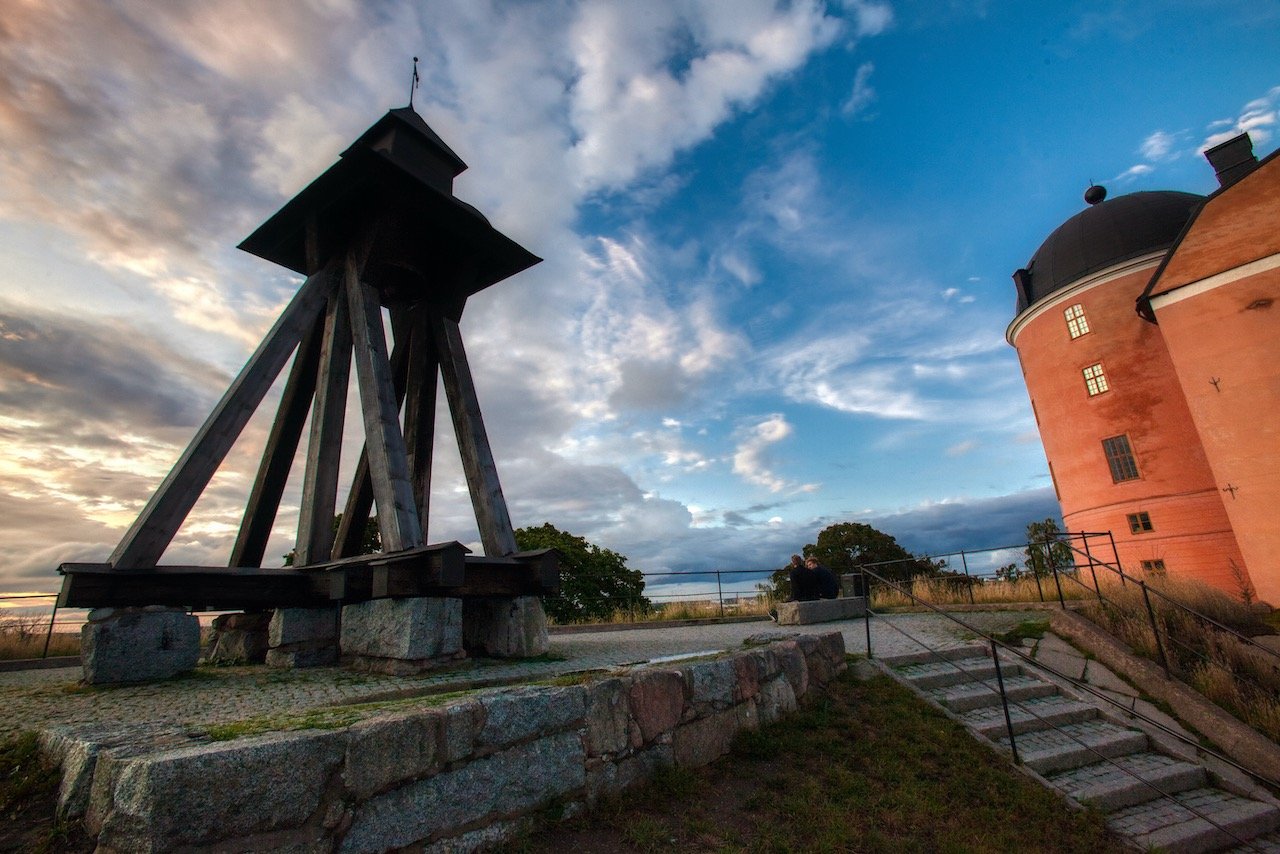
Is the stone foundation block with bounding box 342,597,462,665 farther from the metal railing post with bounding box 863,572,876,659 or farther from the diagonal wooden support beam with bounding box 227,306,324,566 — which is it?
the metal railing post with bounding box 863,572,876,659

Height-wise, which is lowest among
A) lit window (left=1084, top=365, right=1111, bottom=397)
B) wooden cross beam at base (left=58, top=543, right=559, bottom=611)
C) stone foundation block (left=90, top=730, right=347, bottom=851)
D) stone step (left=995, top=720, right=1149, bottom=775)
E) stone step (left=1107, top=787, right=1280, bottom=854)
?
stone step (left=1107, top=787, right=1280, bottom=854)

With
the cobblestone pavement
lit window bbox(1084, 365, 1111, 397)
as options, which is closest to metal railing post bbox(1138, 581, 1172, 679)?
the cobblestone pavement

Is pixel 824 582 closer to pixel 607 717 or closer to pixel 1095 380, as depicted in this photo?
pixel 607 717

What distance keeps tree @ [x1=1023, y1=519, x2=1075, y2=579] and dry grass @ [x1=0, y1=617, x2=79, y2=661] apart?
17.3 meters

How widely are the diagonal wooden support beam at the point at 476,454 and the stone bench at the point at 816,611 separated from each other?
6.80 m

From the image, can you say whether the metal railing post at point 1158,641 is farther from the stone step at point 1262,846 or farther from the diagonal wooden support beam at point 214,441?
the diagonal wooden support beam at point 214,441

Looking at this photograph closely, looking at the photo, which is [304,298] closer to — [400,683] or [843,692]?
[400,683]

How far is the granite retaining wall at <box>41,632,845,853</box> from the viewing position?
2303 millimetres

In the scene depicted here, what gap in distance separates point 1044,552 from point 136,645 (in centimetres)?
1490

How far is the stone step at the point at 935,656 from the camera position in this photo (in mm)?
7543

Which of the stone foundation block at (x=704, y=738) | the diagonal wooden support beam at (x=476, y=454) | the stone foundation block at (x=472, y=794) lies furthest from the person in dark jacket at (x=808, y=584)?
the stone foundation block at (x=472, y=794)

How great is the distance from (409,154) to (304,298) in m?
2.33

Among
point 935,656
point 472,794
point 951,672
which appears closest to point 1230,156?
point 935,656

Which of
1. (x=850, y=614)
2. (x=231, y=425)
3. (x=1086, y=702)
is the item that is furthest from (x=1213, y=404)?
(x=231, y=425)
